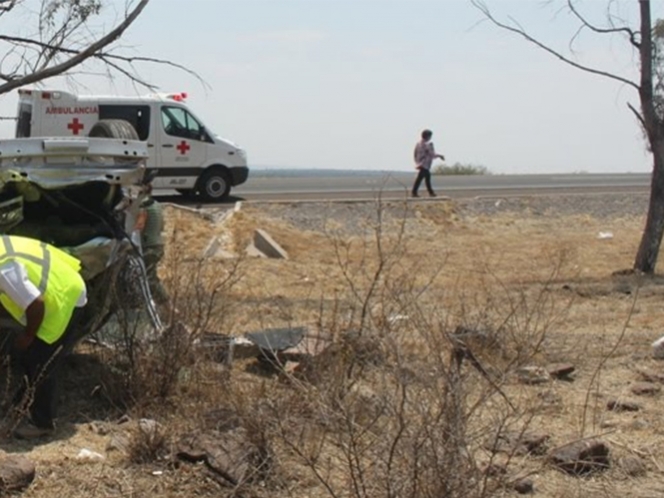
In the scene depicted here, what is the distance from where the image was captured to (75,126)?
22.0m

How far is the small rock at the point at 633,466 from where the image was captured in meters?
6.65

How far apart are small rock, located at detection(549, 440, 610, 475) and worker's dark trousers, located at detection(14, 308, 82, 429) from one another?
289cm

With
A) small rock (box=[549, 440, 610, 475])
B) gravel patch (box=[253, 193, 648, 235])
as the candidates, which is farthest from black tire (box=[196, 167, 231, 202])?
small rock (box=[549, 440, 610, 475])

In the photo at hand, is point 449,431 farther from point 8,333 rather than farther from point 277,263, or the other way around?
point 277,263

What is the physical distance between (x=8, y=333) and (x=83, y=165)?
1367 millimetres

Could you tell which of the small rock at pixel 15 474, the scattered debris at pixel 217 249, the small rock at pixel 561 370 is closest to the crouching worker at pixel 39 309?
the small rock at pixel 15 474

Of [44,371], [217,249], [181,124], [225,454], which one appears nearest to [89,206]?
[44,371]

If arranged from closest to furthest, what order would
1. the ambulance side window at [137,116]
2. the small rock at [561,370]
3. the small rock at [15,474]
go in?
the small rock at [15,474] → the small rock at [561,370] → the ambulance side window at [137,116]

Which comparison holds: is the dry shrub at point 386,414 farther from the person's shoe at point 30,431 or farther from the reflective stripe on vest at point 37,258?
the reflective stripe on vest at point 37,258

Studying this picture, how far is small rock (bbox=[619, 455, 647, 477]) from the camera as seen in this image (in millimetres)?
6647

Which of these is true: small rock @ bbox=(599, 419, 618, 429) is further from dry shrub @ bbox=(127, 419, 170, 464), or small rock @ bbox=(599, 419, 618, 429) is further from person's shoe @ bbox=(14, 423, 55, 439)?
person's shoe @ bbox=(14, 423, 55, 439)

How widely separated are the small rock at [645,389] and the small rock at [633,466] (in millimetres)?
1637

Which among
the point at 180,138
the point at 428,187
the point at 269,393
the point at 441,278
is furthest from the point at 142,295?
the point at 428,187

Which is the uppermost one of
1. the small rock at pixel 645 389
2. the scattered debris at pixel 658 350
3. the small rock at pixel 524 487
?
the scattered debris at pixel 658 350
